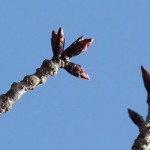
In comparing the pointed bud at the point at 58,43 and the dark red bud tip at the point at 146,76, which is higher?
the pointed bud at the point at 58,43

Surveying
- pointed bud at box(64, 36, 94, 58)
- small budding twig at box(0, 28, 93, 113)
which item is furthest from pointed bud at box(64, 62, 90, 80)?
pointed bud at box(64, 36, 94, 58)

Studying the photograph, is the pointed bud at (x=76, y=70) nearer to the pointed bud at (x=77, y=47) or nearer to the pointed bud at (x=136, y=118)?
the pointed bud at (x=77, y=47)

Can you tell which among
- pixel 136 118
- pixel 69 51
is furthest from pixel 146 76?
pixel 69 51

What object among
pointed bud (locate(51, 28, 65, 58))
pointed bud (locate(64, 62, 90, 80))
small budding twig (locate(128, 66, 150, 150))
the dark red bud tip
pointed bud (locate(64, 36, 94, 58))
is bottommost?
small budding twig (locate(128, 66, 150, 150))

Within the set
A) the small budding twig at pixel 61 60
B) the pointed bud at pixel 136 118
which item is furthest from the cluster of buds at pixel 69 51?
the pointed bud at pixel 136 118

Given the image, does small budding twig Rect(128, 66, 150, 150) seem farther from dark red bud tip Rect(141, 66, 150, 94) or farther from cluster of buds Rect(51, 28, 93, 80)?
cluster of buds Rect(51, 28, 93, 80)

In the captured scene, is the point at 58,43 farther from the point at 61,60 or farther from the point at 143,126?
the point at 143,126

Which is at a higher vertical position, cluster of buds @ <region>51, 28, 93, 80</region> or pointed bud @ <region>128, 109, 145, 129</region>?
cluster of buds @ <region>51, 28, 93, 80</region>
